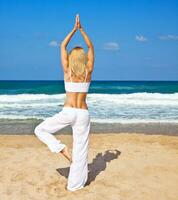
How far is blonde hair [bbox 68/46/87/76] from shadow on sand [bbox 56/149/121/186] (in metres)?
1.88

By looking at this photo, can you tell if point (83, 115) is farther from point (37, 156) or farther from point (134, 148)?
point (134, 148)

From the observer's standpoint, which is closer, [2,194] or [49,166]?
[2,194]

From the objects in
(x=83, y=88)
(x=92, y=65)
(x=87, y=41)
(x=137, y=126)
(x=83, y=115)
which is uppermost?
(x=87, y=41)

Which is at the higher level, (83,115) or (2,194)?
(83,115)

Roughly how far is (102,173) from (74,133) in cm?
138

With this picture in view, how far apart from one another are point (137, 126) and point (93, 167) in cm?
649

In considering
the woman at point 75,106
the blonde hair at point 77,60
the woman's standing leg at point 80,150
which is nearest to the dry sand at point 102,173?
the woman's standing leg at point 80,150

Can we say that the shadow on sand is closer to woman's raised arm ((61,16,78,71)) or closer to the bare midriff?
the bare midriff

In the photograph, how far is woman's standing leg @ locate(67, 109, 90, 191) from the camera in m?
5.09

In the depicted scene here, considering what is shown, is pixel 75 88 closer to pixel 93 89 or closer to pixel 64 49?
pixel 64 49

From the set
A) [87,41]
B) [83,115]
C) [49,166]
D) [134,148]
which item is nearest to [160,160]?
[134,148]

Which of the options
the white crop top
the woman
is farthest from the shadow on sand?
the white crop top

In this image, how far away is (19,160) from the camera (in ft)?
22.8

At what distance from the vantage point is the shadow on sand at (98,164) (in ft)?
20.0
